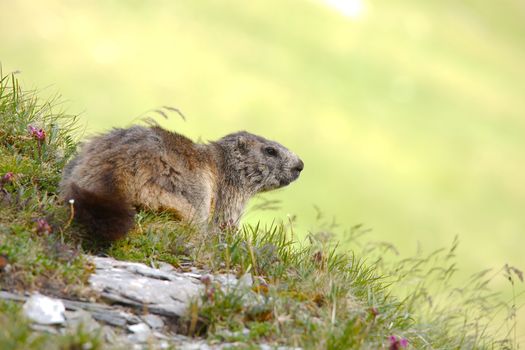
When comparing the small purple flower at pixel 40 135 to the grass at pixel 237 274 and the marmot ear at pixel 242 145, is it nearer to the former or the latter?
the grass at pixel 237 274

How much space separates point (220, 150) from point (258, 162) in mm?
503

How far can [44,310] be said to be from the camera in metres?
4.50

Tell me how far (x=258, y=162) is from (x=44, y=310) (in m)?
4.89

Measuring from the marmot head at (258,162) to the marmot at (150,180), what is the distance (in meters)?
0.02

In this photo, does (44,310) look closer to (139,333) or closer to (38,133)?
(139,333)

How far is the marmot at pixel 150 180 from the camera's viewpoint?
18.4 ft

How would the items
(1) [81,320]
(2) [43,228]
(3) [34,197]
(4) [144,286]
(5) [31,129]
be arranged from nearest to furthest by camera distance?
(1) [81,320], (4) [144,286], (2) [43,228], (3) [34,197], (5) [31,129]

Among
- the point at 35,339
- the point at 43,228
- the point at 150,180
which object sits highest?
the point at 150,180

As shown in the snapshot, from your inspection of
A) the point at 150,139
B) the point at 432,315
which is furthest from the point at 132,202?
the point at 432,315

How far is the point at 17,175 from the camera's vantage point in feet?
21.2

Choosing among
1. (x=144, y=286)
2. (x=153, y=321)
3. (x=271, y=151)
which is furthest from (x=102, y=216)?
(x=271, y=151)

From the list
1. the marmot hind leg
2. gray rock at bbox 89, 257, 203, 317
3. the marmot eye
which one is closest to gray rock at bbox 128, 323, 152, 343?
gray rock at bbox 89, 257, 203, 317

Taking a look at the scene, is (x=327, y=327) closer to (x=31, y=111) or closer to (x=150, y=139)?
(x=150, y=139)

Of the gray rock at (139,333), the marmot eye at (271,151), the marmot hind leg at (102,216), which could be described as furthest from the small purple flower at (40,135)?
the marmot eye at (271,151)
